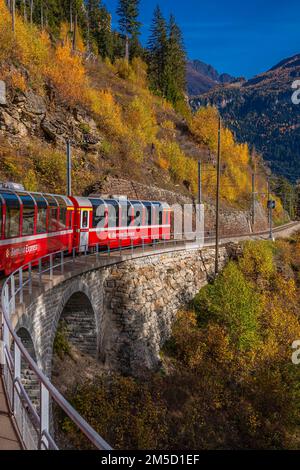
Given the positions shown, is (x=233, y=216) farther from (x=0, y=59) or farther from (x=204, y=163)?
(x=0, y=59)

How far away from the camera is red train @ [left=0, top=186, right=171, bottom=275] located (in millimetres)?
14505

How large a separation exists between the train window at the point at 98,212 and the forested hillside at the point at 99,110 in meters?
9.13

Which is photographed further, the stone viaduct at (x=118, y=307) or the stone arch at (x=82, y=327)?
the stone arch at (x=82, y=327)

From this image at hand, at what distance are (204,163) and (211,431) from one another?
52.0m

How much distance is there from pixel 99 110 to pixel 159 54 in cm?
3927

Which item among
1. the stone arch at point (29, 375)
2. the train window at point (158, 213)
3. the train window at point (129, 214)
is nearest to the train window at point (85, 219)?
the train window at point (129, 214)

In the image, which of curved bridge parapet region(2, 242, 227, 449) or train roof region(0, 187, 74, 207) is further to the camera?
train roof region(0, 187, 74, 207)

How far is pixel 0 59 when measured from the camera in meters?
36.2

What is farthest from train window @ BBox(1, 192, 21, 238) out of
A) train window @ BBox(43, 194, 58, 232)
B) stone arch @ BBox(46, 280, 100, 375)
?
stone arch @ BBox(46, 280, 100, 375)

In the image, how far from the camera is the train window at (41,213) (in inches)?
671

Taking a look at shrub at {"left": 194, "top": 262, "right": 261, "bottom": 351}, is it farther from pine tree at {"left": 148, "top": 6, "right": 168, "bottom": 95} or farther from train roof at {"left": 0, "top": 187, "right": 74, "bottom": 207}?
pine tree at {"left": 148, "top": 6, "right": 168, "bottom": 95}

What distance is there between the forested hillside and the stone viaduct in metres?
12.1

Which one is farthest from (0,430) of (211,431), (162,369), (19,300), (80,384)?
(162,369)

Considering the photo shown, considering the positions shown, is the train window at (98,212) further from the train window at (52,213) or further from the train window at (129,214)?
the train window at (52,213)
